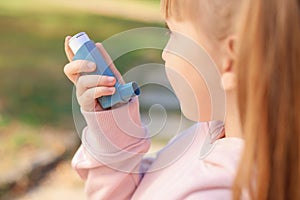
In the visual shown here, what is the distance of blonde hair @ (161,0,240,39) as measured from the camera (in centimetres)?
78

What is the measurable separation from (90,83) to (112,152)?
101mm

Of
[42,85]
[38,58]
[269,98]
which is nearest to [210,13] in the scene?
[269,98]

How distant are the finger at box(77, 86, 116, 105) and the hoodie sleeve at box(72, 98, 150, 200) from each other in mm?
16

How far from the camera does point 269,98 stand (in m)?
0.75

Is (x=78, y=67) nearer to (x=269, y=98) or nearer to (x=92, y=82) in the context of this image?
(x=92, y=82)

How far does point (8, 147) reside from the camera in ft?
8.03

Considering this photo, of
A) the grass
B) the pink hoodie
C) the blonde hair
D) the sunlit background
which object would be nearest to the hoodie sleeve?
the pink hoodie

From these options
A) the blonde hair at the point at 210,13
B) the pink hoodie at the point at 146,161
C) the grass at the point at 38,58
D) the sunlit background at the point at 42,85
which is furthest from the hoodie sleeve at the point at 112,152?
the grass at the point at 38,58

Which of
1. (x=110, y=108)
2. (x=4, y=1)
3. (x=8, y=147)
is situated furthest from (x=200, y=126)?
(x=4, y=1)

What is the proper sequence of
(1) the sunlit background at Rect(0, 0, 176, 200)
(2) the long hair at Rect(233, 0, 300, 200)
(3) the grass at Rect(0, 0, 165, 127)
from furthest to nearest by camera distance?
(3) the grass at Rect(0, 0, 165, 127), (1) the sunlit background at Rect(0, 0, 176, 200), (2) the long hair at Rect(233, 0, 300, 200)

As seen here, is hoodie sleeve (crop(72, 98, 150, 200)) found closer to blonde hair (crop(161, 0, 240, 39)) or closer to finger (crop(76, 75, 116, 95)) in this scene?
finger (crop(76, 75, 116, 95))

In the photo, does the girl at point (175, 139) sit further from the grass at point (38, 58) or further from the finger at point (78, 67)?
the grass at point (38, 58)

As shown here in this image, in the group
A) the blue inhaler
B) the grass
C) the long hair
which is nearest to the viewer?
the long hair

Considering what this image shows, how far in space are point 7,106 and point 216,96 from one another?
1898mm
